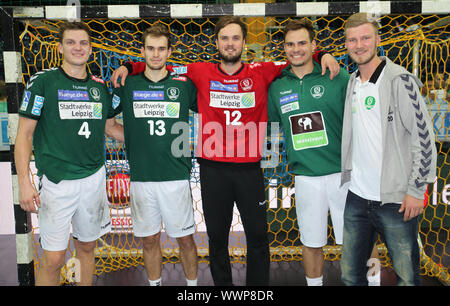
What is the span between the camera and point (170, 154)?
216cm

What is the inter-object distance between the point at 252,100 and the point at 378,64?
78 centimetres

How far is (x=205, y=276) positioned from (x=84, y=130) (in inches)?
63.6

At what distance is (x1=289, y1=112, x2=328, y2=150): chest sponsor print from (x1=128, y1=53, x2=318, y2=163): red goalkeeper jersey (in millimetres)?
245

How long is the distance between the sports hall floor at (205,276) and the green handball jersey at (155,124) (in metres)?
1.11

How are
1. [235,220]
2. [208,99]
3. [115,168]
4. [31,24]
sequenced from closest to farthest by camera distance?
[208,99] < [31,24] < [115,168] < [235,220]

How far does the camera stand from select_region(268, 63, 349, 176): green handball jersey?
Answer: 6.77 ft

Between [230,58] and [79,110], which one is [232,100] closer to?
[230,58]

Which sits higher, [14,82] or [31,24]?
[31,24]

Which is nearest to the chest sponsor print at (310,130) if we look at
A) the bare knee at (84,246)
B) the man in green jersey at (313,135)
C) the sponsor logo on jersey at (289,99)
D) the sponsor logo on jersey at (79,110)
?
the man in green jersey at (313,135)

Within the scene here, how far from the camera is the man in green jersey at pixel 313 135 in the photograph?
81.0 inches

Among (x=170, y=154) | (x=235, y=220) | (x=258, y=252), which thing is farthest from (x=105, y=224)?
(x=235, y=220)

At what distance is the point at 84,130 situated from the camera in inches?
81.0

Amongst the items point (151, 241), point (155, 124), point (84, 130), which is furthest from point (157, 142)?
point (151, 241)
